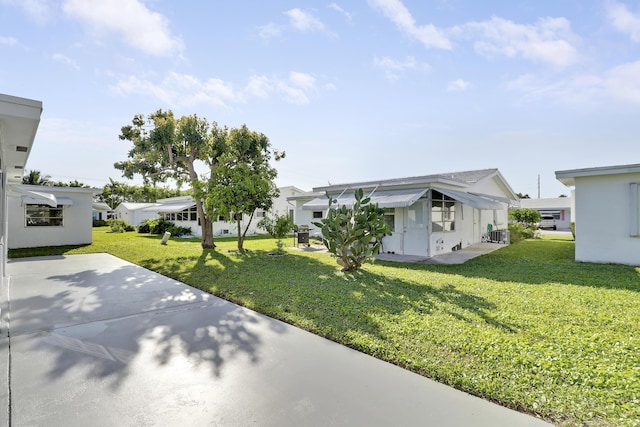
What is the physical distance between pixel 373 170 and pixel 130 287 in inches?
954

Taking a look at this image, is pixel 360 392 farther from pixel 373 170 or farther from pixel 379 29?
pixel 373 170

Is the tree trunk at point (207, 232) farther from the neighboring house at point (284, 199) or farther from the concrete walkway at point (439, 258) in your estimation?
the neighboring house at point (284, 199)

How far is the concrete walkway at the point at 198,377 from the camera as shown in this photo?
3.30 metres

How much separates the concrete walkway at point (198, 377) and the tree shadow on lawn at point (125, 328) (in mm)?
21

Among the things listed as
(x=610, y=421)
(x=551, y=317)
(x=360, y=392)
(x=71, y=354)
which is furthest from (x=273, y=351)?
(x=551, y=317)

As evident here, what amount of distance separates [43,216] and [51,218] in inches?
16.6

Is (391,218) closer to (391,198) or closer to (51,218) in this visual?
(391,198)

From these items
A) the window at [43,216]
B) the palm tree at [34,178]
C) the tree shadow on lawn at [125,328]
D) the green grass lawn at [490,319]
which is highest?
the palm tree at [34,178]

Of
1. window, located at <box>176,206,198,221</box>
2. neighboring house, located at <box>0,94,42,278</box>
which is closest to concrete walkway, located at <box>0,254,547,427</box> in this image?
neighboring house, located at <box>0,94,42,278</box>

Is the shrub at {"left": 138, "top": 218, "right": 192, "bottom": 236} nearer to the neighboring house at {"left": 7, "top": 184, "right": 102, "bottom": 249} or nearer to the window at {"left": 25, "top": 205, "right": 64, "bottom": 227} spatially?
the neighboring house at {"left": 7, "top": 184, "right": 102, "bottom": 249}

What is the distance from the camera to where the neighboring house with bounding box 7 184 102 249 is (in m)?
19.6

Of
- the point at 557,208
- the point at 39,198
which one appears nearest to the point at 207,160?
the point at 39,198

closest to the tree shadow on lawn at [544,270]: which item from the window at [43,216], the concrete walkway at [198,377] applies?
the concrete walkway at [198,377]

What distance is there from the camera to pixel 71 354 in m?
4.79
